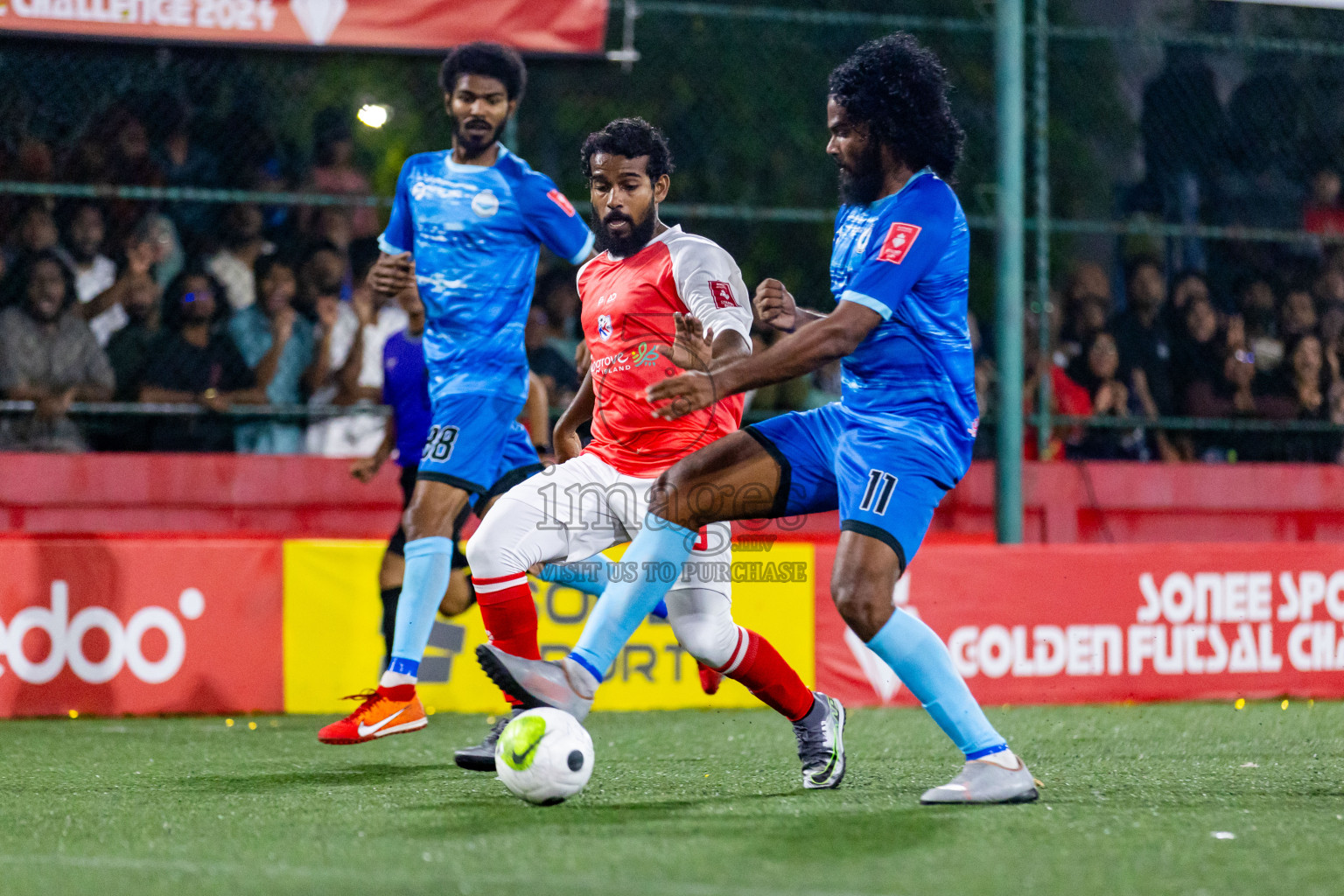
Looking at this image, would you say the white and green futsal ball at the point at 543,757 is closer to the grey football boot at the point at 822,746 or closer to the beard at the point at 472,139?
the grey football boot at the point at 822,746

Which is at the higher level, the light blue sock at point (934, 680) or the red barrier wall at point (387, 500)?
the red barrier wall at point (387, 500)

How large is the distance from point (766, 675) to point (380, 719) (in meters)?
1.46

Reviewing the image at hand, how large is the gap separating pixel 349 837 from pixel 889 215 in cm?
211

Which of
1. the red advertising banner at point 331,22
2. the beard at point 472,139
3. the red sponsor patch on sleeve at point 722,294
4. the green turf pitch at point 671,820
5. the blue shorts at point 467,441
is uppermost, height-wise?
the red advertising banner at point 331,22

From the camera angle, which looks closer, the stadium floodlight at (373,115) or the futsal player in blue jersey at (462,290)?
the futsal player in blue jersey at (462,290)

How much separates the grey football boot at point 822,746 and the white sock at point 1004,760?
63 cm

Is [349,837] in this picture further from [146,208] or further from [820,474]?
[146,208]

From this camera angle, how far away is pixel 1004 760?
4.48m

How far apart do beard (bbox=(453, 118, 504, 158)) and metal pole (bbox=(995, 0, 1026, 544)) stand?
12.0ft

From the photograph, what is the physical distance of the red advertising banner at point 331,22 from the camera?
28.4ft

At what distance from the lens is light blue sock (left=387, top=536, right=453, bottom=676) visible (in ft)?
19.2

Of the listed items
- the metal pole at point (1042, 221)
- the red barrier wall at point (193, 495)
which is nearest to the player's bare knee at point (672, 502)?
the red barrier wall at point (193, 495)

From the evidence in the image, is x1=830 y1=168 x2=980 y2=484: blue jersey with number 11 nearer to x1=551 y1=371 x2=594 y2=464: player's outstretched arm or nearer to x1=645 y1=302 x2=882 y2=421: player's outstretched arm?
x1=645 y1=302 x2=882 y2=421: player's outstretched arm

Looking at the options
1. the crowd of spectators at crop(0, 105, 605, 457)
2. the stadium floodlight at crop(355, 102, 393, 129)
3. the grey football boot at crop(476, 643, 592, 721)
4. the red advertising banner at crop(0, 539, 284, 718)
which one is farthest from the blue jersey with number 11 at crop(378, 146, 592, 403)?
the stadium floodlight at crop(355, 102, 393, 129)
